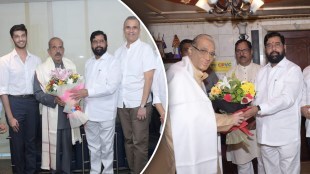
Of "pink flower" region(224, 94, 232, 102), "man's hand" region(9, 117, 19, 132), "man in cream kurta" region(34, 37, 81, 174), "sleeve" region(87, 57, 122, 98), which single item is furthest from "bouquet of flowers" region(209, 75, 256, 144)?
"man's hand" region(9, 117, 19, 132)

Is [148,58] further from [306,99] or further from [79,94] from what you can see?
[306,99]

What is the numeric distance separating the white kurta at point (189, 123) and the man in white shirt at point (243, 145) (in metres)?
0.57

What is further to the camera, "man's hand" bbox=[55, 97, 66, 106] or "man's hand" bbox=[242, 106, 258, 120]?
"man's hand" bbox=[242, 106, 258, 120]

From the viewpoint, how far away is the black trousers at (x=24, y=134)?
1.06 metres

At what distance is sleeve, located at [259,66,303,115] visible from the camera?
1394 mm

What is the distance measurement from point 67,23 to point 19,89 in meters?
0.21

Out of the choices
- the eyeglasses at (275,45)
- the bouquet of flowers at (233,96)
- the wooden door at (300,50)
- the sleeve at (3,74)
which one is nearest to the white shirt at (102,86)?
the sleeve at (3,74)

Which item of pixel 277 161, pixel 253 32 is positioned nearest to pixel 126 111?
pixel 277 161

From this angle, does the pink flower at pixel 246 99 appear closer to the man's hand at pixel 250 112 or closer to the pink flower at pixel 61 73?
the man's hand at pixel 250 112

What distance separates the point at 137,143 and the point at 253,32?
4.55ft

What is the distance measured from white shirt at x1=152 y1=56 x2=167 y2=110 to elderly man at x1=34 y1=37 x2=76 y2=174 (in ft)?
0.73

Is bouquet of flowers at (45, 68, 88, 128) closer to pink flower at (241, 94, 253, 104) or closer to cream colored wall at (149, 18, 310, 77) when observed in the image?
cream colored wall at (149, 18, 310, 77)

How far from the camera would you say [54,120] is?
3.52 feet

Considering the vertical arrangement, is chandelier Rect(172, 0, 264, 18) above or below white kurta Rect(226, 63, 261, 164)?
above
